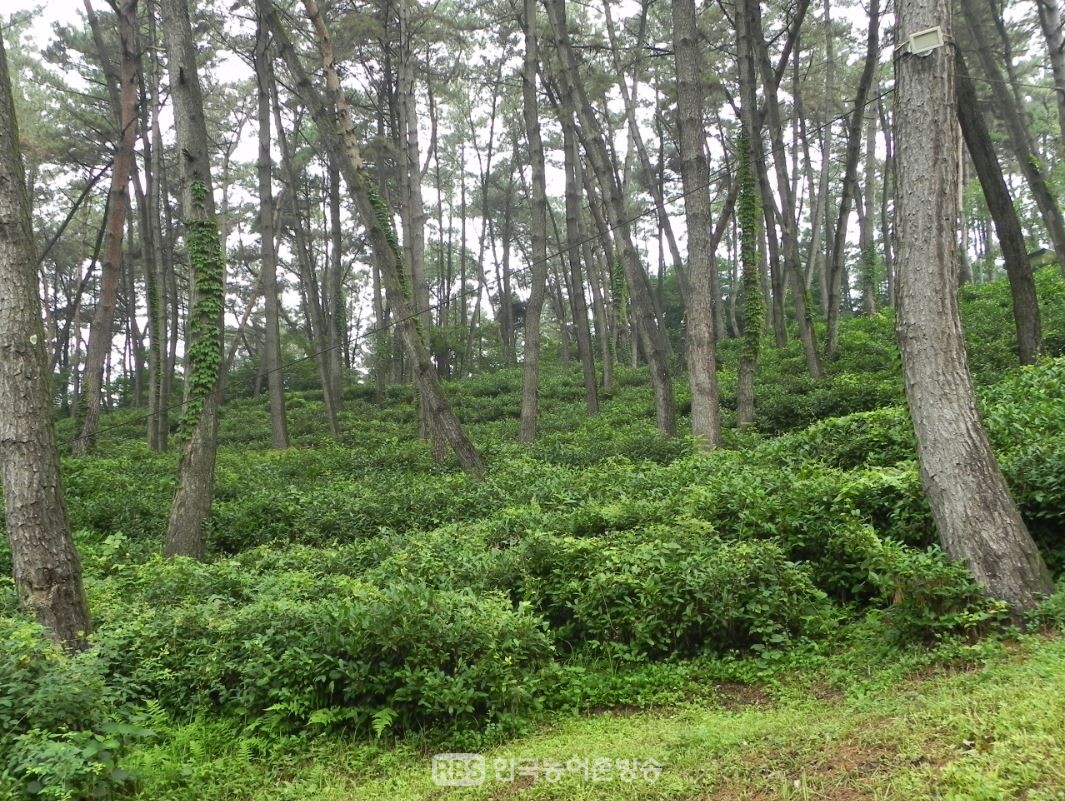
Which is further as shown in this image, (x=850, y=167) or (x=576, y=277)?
(x=576, y=277)

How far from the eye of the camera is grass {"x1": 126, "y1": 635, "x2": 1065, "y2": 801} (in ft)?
10.0

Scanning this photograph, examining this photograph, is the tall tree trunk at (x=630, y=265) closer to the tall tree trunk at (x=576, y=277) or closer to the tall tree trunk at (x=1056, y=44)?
the tall tree trunk at (x=576, y=277)

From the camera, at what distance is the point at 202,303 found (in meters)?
9.52

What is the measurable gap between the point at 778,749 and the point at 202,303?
28.0 ft

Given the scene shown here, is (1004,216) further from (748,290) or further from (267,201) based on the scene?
(267,201)

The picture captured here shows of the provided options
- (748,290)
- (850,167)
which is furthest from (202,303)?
(850,167)

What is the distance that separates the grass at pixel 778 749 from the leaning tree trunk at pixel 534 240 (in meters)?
11.6

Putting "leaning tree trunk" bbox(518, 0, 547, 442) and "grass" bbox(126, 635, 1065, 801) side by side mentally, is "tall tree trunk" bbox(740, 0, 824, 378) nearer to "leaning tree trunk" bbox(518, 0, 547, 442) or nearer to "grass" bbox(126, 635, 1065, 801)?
"leaning tree trunk" bbox(518, 0, 547, 442)

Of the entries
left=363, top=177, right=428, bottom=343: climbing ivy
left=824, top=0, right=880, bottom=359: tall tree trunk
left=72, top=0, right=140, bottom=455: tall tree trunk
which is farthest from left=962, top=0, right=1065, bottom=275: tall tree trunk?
left=72, top=0, right=140, bottom=455: tall tree trunk

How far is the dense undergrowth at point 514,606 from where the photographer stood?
4141 millimetres

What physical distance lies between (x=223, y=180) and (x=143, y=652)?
2652 cm

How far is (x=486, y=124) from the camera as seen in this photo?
36031 mm

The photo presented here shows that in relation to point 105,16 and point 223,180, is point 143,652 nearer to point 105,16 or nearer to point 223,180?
point 105,16

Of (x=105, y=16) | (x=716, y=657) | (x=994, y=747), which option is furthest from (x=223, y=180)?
(x=994, y=747)
